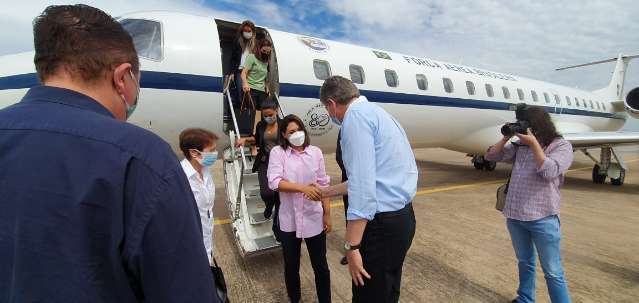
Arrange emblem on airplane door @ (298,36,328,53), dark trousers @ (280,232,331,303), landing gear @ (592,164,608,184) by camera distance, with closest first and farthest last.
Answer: dark trousers @ (280,232,331,303)
emblem on airplane door @ (298,36,328,53)
landing gear @ (592,164,608,184)

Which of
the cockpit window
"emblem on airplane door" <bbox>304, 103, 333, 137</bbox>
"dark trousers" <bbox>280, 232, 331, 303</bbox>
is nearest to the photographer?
"dark trousers" <bbox>280, 232, 331, 303</bbox>

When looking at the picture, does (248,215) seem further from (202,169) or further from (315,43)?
(315,43)

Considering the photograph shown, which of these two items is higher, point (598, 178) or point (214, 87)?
point (214, 87)

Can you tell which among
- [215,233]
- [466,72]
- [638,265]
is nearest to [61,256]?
[215,233]

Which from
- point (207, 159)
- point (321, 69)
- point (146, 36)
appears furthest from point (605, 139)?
point (146, 36)

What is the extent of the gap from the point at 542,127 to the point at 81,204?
310cm

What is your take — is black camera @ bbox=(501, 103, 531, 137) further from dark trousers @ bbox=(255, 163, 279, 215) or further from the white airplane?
the white airplane

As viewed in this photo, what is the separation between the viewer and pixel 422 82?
7555 mm

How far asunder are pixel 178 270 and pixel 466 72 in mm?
9572

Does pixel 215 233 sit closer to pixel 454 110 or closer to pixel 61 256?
pixel 61 256

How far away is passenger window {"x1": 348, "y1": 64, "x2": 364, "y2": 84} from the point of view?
639cm

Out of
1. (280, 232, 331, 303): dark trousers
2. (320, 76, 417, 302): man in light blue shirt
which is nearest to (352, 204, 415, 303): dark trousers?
(320, 76, 417, 302): man in light blue shirt

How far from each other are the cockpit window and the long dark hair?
4.44 meters

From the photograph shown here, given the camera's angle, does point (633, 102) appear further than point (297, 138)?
Yes
